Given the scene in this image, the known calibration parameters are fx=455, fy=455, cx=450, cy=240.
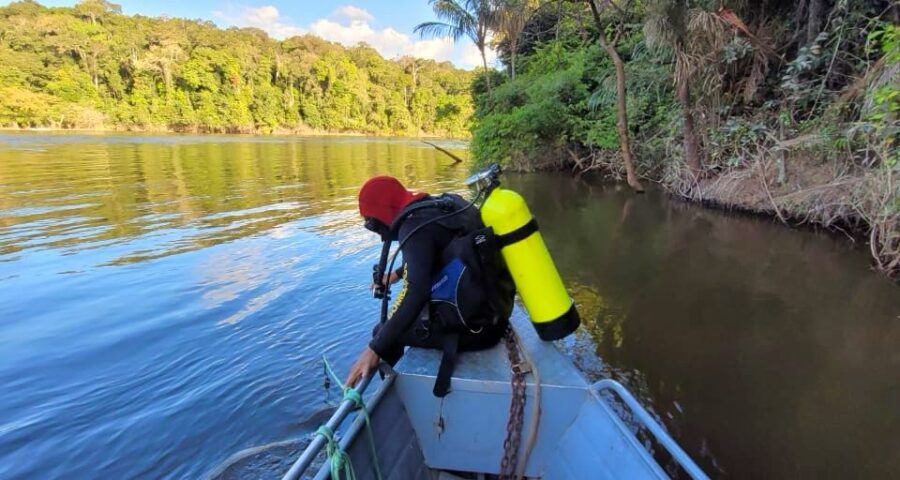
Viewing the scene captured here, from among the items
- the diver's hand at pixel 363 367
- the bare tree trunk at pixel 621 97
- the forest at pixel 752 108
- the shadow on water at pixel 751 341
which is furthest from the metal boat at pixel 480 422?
the bare tree trunk at pixel 621 97

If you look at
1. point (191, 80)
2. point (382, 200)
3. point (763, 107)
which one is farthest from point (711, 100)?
point (191, 80)

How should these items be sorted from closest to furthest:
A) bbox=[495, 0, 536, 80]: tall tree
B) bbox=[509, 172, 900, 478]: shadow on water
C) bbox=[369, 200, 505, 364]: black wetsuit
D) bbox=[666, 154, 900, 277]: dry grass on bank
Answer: bbox=[369, 200, 505, 364]: black wetsuit
bbox=[509, 172, 900, 478]: shadow on water
bbox=[666, 154, 900, 277]: dry grass on bank
bbox=[495, 0, 536, 80]: tall tree

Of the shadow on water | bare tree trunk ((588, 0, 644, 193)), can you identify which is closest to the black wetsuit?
the shadow on water

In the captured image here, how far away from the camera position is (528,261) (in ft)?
7.84

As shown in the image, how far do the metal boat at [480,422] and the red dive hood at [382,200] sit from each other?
0.83 metres

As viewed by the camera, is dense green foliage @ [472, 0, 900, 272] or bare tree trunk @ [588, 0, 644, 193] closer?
dense green foliage @ [472, 0, 900, 272]

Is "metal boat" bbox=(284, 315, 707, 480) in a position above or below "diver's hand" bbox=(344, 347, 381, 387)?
below

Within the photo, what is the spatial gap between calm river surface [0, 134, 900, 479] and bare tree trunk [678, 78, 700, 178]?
2.18m

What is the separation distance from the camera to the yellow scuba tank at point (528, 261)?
236cm

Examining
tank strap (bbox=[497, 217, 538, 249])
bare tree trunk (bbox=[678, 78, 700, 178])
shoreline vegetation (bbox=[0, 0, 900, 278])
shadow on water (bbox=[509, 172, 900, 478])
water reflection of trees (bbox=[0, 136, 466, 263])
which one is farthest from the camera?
bare tree trunk (bbox=[678, 78, 700, 178])

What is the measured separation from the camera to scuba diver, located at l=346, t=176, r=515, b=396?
7.44 ft

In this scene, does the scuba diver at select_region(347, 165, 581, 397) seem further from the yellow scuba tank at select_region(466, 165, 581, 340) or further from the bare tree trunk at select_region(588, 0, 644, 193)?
the bare tree trunk at select_region(588, 0, 644, 193)

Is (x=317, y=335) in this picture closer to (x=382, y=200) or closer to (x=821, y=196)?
(x=382, y=200)

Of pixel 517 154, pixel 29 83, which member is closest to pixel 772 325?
pixel 517 154
